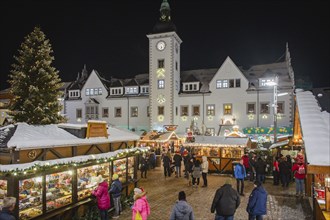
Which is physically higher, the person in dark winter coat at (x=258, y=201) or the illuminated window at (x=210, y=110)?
the illuminated window at (x=210, y=110)

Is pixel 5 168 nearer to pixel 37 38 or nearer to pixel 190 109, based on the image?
pixel 37 38

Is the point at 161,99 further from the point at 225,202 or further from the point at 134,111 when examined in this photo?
the point at 225,202

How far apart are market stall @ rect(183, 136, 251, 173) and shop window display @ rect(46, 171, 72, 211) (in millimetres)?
11937

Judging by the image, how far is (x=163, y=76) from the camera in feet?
119

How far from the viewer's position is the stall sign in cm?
1030

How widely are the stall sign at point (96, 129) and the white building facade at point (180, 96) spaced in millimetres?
23457

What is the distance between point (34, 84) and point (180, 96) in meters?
24.2

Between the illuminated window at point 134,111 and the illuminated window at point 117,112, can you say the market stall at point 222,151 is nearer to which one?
the illuminated window at point 134,111

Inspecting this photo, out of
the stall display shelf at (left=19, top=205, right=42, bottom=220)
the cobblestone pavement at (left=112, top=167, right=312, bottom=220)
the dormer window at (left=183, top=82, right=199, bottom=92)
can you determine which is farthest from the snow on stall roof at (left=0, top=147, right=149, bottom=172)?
the dormer window at (left=183, top=82, right=199, bottom=92)

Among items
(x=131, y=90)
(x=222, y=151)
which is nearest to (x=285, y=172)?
(x=222, y=151)

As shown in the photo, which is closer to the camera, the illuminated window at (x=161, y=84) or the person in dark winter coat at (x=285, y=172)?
the person in dark winter coat at (x=285, y=172)

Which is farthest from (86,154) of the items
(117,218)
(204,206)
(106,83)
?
(106,83)

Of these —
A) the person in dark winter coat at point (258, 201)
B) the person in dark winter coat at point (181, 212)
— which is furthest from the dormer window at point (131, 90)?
the person in dark winter coat at point (181, 212)

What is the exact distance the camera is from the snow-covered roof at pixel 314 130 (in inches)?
180
